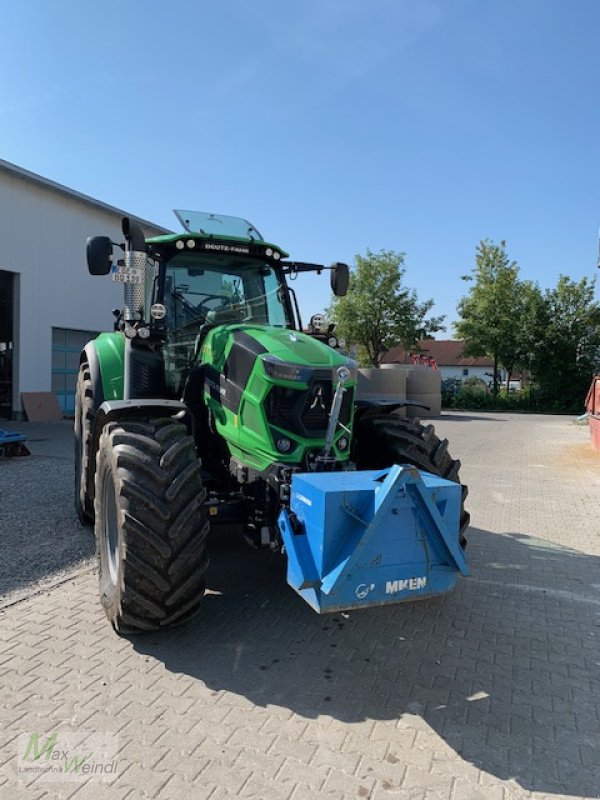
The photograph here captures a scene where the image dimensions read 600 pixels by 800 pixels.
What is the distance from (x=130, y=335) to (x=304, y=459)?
5.44ft

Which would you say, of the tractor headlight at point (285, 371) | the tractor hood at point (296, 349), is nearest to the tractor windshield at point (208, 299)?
the tractor hood at point (296, 349)

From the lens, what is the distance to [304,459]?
3.69 meters

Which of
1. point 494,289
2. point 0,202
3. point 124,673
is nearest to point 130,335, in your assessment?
point 124,673

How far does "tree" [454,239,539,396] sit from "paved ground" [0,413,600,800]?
30551 mm

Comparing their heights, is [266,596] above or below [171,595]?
below

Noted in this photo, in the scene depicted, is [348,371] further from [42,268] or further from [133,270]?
[42,268]

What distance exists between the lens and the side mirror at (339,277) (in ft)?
17.1

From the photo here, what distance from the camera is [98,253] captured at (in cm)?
427

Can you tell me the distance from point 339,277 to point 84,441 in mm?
2804

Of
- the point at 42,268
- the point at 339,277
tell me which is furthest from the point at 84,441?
the point at 42,268

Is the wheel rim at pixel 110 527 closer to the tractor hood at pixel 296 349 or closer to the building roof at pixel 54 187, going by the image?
the tractor hood at pixel 296 349

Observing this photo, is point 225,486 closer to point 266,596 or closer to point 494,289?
point 266,596

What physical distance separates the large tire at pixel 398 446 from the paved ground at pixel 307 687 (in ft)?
3.09

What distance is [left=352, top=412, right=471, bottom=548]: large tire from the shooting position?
172 inches
